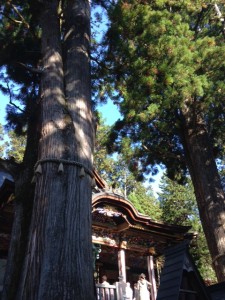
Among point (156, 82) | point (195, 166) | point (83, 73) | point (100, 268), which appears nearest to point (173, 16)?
point (156, 82)

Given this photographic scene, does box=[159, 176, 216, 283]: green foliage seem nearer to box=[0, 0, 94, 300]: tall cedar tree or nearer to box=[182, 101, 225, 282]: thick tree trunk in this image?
box=[182, 101, 225, 282]: thick tree trunk

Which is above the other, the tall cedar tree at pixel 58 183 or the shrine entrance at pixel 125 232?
the shrine entrance at pixel 125 232

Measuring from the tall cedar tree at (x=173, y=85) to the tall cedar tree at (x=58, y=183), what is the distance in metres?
2.81

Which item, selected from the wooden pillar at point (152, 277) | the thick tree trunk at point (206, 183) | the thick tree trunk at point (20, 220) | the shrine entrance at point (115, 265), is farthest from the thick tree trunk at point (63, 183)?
the shrine entrance at point (115, 265)

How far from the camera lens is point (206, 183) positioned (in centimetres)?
848

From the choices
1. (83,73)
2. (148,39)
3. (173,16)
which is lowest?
(83,73)

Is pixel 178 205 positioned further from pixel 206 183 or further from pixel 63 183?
pixel 63 183

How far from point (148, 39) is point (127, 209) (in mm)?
4966

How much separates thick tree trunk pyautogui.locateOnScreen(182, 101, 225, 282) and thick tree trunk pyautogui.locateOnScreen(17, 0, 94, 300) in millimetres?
4445

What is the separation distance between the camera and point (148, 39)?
902cm

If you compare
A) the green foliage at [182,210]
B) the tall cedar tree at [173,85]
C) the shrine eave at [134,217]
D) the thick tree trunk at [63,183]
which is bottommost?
the thick tree trunk at [63,183]

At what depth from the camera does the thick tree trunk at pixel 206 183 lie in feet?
25.1

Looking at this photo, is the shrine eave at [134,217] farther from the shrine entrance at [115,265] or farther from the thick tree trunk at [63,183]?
the thick tree trunk at [63,183]

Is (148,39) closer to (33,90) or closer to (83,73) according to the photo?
(33,90)
